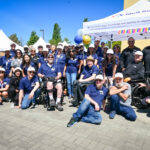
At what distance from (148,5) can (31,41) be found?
3413 cm

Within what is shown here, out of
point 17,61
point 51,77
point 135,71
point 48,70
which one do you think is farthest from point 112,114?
point 17,61

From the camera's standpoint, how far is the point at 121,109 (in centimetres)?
383

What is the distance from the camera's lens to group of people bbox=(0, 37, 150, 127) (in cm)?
368

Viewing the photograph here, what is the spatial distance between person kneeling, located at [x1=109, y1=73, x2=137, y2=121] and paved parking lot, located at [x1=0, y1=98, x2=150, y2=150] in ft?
0.56

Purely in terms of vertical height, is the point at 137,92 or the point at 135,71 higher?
the point at 135,71

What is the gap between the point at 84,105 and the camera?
3.46 metres

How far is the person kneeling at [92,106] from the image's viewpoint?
3.42m

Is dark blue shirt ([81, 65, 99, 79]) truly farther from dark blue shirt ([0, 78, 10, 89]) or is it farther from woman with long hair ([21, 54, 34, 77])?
dark blue shirt ([0, 78, 10, 89])

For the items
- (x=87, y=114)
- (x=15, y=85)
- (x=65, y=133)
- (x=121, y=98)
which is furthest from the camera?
(x=15, y=85)

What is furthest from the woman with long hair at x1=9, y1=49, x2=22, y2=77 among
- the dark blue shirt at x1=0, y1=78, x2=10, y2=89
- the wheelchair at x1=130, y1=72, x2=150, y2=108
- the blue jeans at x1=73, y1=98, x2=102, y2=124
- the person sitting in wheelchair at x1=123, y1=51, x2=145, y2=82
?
the wheelchair at x1=130, y1=72, x2=150, y2=108

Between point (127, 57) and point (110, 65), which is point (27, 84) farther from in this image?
point (127, 57)

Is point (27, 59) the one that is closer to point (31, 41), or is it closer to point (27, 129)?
point (27, 129)

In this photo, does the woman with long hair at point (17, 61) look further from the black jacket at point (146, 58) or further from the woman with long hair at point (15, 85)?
the black jacket at point (146, 58)

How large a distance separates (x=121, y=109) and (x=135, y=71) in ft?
4.40
